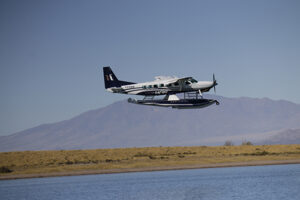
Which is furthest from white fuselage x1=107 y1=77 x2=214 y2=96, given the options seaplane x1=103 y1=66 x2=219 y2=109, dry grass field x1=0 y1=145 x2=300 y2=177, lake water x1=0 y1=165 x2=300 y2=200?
dry grass field x1=0 y1=145 x2=300 y2=177

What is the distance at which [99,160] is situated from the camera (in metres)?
106

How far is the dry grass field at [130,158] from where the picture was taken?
9800cm

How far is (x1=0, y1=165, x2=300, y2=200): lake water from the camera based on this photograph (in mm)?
62625

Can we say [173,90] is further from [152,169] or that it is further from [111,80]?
[152,169]

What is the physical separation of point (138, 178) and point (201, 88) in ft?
53.2

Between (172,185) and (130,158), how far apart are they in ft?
119

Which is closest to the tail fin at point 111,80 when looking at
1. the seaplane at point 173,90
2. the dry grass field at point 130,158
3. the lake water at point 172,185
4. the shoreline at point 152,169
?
the seaplane at point 173,90

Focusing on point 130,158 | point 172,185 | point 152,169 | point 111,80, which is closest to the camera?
point 172,185

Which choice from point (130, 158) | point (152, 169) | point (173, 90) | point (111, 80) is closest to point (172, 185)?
point (173, 90)

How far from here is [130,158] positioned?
107125 mm

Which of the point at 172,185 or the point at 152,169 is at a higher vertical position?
the point at 152,169

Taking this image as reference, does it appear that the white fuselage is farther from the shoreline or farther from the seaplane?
the shoreline

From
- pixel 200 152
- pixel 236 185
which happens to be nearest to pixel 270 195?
A: pixel 236 185

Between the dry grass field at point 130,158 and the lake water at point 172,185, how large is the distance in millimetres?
9406
